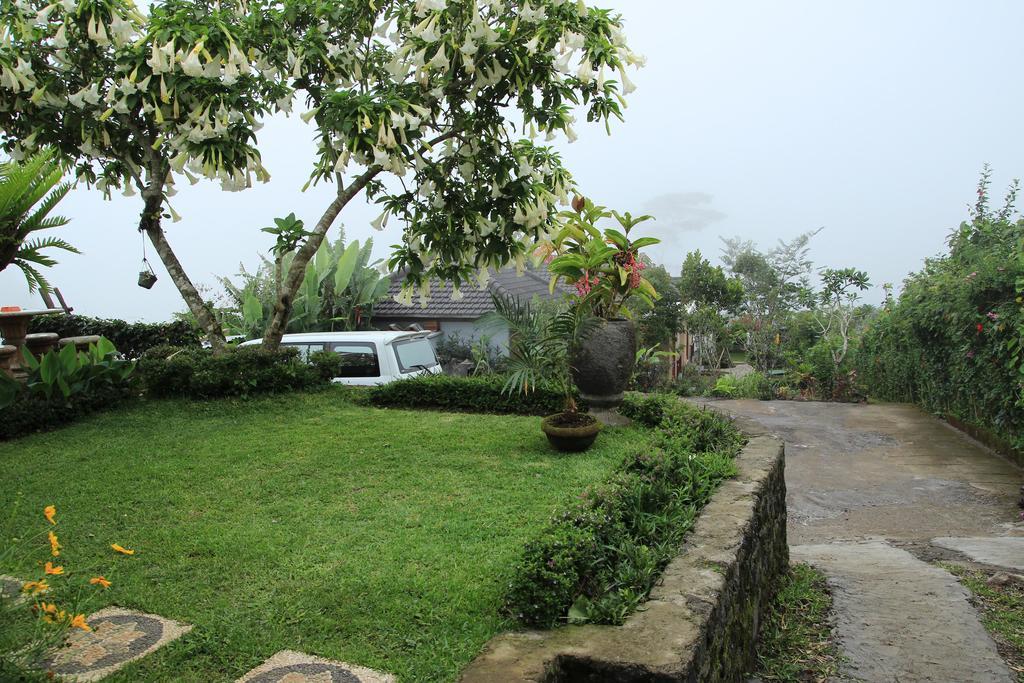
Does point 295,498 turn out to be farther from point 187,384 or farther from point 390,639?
point 187,384

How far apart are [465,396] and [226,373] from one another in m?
2.63

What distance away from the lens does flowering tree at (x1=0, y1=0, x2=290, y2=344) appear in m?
6.32

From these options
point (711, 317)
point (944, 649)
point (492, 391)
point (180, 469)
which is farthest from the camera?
point (711, 317)

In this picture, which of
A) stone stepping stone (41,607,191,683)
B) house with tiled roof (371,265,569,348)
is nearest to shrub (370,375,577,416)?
stone stepping stone (41,607,191,683)

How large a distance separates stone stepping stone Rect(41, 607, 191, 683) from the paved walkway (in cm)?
358

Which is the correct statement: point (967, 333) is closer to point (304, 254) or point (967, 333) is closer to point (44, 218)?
point (304, 254)

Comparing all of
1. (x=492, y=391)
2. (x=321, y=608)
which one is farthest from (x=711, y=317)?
(x=321, y=608)

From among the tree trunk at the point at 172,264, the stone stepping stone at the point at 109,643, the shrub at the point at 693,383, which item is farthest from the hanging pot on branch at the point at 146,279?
the shrub at the point at 693,383

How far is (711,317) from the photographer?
811 inches

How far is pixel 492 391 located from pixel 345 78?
3.56 meters

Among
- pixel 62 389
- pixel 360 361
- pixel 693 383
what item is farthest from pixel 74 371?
pixel 693 383

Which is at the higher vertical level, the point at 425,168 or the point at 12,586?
the point at 425,168

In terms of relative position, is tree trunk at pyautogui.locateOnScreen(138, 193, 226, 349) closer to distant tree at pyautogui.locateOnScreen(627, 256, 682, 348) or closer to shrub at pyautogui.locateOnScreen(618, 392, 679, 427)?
shrub at pyautogui.locateOnScreen(618, 392, 679, 427)

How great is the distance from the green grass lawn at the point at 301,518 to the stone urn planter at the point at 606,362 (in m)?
0.41
